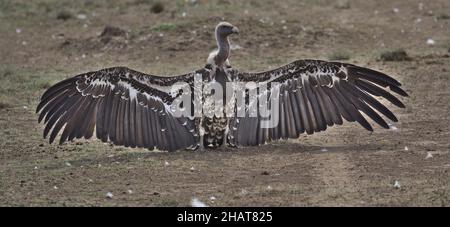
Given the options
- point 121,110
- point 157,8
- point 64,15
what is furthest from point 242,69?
point 64,15

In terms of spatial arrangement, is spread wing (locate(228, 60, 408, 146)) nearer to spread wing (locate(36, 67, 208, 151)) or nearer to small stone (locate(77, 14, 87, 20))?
spread wing (locate(36, 67, 208, 151))

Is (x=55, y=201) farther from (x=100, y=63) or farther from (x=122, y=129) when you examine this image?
(x=100, y=63)

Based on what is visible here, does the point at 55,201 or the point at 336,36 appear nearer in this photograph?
the point at 55,201

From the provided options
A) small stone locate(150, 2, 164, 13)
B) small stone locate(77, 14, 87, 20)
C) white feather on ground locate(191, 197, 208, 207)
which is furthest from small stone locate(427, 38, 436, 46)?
white feather on ground locate(191, 197, 208, 207)

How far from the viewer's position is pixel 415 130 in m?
12.6

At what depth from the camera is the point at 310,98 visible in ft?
38.7

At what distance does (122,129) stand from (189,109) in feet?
2.55

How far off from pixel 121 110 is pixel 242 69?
5.60m

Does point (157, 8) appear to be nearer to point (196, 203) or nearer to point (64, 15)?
point (64, 15)

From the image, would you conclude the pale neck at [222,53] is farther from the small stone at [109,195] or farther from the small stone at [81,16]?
the small stone at [81,16]


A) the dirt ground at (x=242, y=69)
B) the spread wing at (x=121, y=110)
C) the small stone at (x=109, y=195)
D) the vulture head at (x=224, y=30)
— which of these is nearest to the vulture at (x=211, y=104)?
the spread wing at (x=121, y=110)

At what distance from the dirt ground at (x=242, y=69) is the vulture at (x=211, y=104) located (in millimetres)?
239

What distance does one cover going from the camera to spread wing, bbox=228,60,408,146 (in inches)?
459

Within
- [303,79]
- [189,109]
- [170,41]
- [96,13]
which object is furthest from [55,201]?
[96,13]
